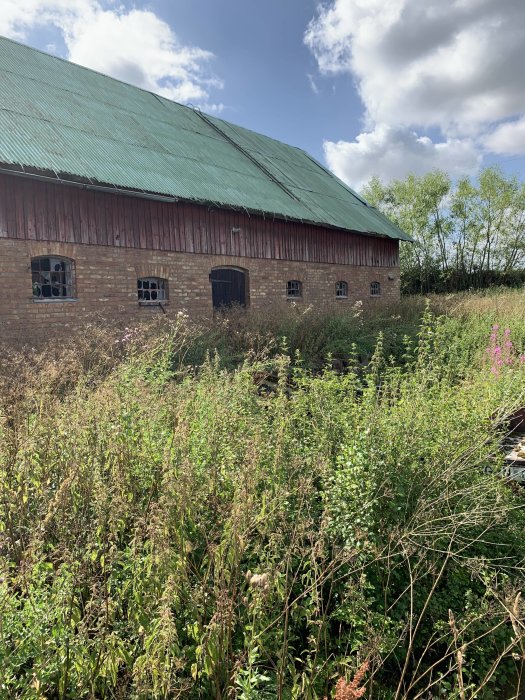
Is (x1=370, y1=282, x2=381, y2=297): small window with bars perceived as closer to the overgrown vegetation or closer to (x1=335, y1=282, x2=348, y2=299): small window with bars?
(x1=335, y1=282, x2=348, y2=299): small window with bars

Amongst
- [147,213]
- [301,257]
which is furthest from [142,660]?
[301,257]

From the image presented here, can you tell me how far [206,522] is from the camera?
244 centimetres

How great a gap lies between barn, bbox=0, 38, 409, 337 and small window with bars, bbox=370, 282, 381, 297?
45.7 inches

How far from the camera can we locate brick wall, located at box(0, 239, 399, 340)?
27.7 ft

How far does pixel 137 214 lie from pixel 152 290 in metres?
1.82

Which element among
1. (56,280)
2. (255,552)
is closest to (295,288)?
(56,280)

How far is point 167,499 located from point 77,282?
824cm

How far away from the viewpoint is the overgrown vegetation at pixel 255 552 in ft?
5.91

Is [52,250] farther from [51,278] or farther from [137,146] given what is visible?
[137,146]

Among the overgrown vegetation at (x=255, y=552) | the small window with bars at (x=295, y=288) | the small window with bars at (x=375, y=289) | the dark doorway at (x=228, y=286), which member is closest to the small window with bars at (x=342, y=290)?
the small window with bars at (x=375, y=289)

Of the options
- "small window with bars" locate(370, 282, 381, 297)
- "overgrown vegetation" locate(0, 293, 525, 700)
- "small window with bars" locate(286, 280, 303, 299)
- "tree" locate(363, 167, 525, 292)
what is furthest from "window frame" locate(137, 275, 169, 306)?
"tree" locate(363, 167, 525, 292)

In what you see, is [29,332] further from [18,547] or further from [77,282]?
[18,547]

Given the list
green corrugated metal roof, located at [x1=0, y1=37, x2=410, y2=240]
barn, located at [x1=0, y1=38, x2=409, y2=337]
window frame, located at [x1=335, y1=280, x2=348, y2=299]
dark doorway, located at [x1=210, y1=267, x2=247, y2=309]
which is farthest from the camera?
window frame, located at [x1=335, y1=280, x2=348, y2=299]

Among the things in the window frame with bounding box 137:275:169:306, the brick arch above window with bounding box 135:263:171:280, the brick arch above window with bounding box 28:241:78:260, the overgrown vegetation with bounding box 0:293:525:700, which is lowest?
the overgrown vegetation with bounding box 0:293:525:700
